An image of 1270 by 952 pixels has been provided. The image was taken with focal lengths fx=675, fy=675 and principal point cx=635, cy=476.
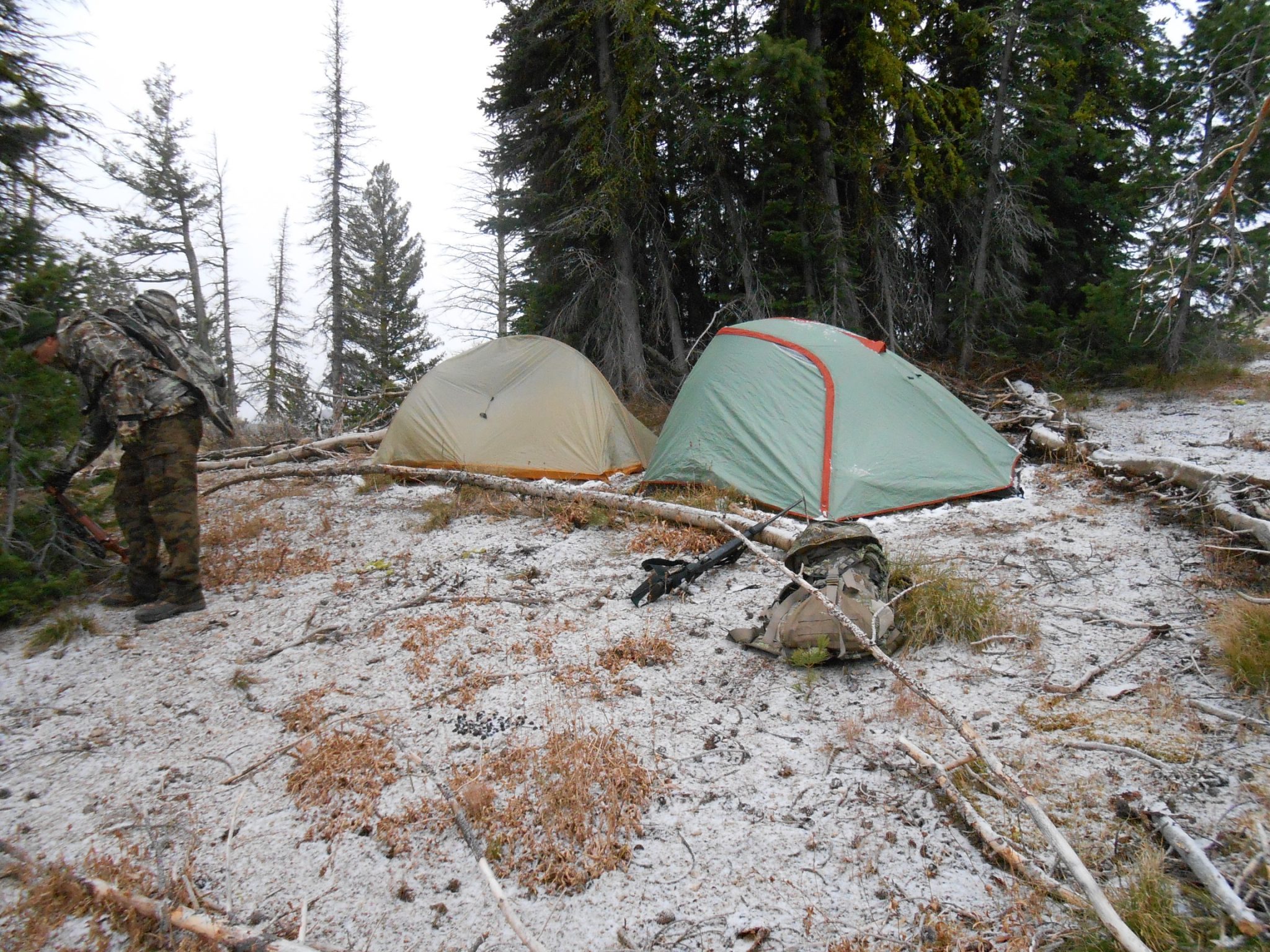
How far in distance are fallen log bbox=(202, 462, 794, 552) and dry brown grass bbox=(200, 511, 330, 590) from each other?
0.58m

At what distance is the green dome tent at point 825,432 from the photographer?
19.3 feet

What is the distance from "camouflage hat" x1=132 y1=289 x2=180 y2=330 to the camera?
475 cm

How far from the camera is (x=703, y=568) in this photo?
475 cm

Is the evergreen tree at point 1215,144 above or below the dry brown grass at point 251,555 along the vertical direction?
above

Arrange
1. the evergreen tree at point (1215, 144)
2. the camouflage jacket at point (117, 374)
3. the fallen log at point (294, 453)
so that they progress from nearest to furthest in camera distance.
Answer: the camouflage jacket at point (117, 374)
the evergreen tree at point (1215, 144)
the fallen log at point (294, 453)

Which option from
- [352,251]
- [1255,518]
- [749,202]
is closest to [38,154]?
[1255,518]

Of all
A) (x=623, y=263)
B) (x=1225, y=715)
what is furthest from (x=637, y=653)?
(x=623, y=263)

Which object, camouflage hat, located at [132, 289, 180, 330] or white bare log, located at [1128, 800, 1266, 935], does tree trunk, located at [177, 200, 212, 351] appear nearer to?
camouflage hat, located at [132, 289, 180, 330]

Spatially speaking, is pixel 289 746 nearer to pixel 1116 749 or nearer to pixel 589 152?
pixel 1116 749

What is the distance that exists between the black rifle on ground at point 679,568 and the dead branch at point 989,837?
2.03 m

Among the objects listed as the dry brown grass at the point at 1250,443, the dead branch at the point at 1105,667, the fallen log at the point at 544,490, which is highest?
the dry brown grass at the point at 1250,443

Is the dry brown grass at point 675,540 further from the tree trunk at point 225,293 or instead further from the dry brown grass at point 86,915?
the tree trunk at point 225,293

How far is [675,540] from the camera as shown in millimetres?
5516

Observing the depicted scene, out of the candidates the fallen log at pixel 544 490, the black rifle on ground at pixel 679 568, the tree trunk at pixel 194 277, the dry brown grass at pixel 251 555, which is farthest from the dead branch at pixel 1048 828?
the tree trunk at pixel 194 277
